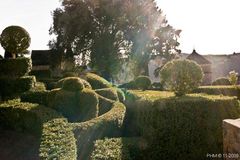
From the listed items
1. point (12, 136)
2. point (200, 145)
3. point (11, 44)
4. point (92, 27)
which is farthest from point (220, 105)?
point (92, 27)

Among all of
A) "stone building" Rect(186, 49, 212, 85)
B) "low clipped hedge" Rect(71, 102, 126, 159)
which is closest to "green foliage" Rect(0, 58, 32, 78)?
"low clipped hedge" Rect(71, 102, 126, 159)

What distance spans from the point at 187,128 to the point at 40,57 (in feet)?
123

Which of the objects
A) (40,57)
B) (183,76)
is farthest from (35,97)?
(40,57)

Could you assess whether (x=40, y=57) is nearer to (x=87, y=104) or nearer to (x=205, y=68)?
(x=205, y=68)

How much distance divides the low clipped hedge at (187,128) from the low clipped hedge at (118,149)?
0.37 metres

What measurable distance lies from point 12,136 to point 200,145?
23.9ft

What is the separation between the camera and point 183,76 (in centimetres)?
1112

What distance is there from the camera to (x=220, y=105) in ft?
33.2

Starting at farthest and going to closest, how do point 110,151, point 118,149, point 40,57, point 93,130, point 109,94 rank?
point 40,57, point 109,94, point 93,130, point 118,149, point 110,151

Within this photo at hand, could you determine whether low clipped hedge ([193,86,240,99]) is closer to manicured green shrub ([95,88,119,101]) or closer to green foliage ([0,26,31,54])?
manicured green shrub ([95,88,119,101])

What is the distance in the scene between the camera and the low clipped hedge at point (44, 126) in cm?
741

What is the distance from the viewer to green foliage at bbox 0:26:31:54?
18.3 metres

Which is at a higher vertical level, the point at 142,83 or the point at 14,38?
the point at 14,38

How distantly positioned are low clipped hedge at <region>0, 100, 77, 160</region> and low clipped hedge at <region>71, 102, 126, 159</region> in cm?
62
